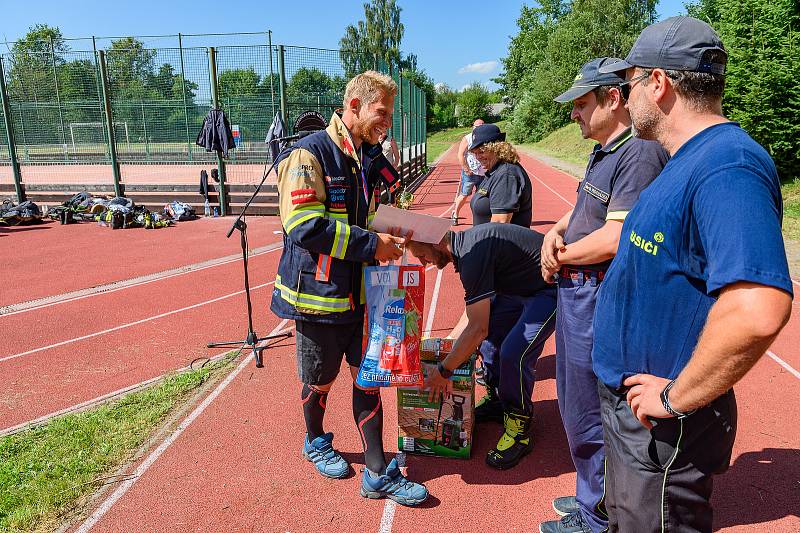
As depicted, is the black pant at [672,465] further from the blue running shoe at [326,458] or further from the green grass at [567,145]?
the green grass at [567,145]

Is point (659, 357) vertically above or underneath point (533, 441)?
above

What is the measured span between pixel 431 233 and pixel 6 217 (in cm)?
1310

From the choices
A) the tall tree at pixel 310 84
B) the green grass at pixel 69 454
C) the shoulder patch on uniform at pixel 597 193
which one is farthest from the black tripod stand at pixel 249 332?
the tall tree at pixel 310 84

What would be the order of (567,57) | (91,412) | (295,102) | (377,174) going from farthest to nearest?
1. (567,57)
2. (295,102)
3. (91,412)
4. (377,174)

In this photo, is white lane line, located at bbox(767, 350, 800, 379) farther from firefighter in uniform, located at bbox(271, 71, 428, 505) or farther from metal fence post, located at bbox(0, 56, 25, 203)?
metal fence post, located at bbox(0, 56, 25, 203)

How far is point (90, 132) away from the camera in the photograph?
55.4 feet

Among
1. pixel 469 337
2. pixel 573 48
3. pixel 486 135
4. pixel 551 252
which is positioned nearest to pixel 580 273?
pixel 551 252

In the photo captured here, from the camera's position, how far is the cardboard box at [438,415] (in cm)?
347

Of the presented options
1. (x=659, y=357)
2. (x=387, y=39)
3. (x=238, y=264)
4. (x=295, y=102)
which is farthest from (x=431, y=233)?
(x=387, y=39)

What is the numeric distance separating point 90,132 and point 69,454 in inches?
632

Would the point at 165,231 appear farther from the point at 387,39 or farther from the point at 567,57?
the point at 387,39

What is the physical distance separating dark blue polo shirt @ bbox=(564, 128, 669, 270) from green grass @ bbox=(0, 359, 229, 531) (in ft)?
10.4

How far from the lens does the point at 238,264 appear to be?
8.93 m

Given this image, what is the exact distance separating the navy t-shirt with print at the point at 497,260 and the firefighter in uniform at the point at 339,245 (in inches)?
17.7
